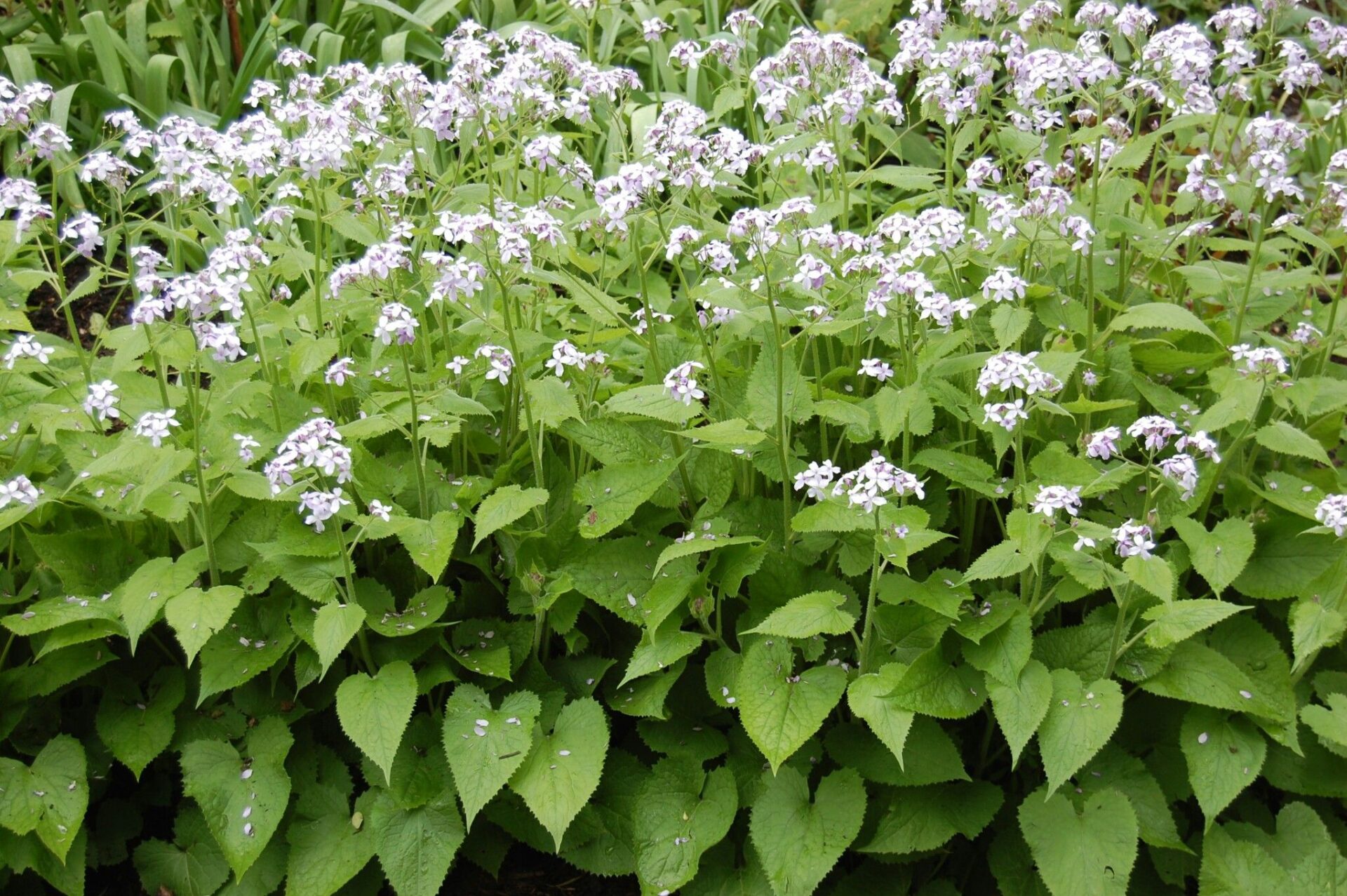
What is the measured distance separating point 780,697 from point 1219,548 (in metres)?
1.10

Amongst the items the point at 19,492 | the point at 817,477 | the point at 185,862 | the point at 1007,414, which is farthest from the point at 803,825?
the point at 19,492

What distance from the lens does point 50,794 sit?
9.04ft

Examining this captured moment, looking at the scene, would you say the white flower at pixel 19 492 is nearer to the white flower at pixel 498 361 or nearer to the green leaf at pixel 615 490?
the white flower at pixel 498 361

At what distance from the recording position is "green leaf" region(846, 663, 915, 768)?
8.09 feet

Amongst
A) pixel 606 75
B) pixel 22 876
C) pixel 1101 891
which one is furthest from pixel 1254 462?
pixel 22 876


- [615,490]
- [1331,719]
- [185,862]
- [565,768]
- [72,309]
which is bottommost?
[72,309]

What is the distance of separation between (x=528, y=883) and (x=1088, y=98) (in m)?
2.49

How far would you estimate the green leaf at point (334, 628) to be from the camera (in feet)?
Result: 8.25

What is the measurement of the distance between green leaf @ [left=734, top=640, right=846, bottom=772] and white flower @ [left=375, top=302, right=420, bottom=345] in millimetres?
1077

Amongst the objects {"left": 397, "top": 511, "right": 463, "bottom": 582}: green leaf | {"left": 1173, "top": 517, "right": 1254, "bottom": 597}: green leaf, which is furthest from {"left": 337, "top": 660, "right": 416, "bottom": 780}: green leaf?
{"left": 1173, "top": 517, "right": 1254, "bottom": 597}: green leaf

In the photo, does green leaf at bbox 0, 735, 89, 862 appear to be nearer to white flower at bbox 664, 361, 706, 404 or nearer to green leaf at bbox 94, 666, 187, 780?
green leaf at bbox 94, 666, 187, 780

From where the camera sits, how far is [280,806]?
8.92 ft

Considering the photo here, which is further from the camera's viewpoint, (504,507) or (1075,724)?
(504,507)

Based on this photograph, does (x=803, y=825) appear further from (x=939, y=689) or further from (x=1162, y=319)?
(x=1162, y=319)
